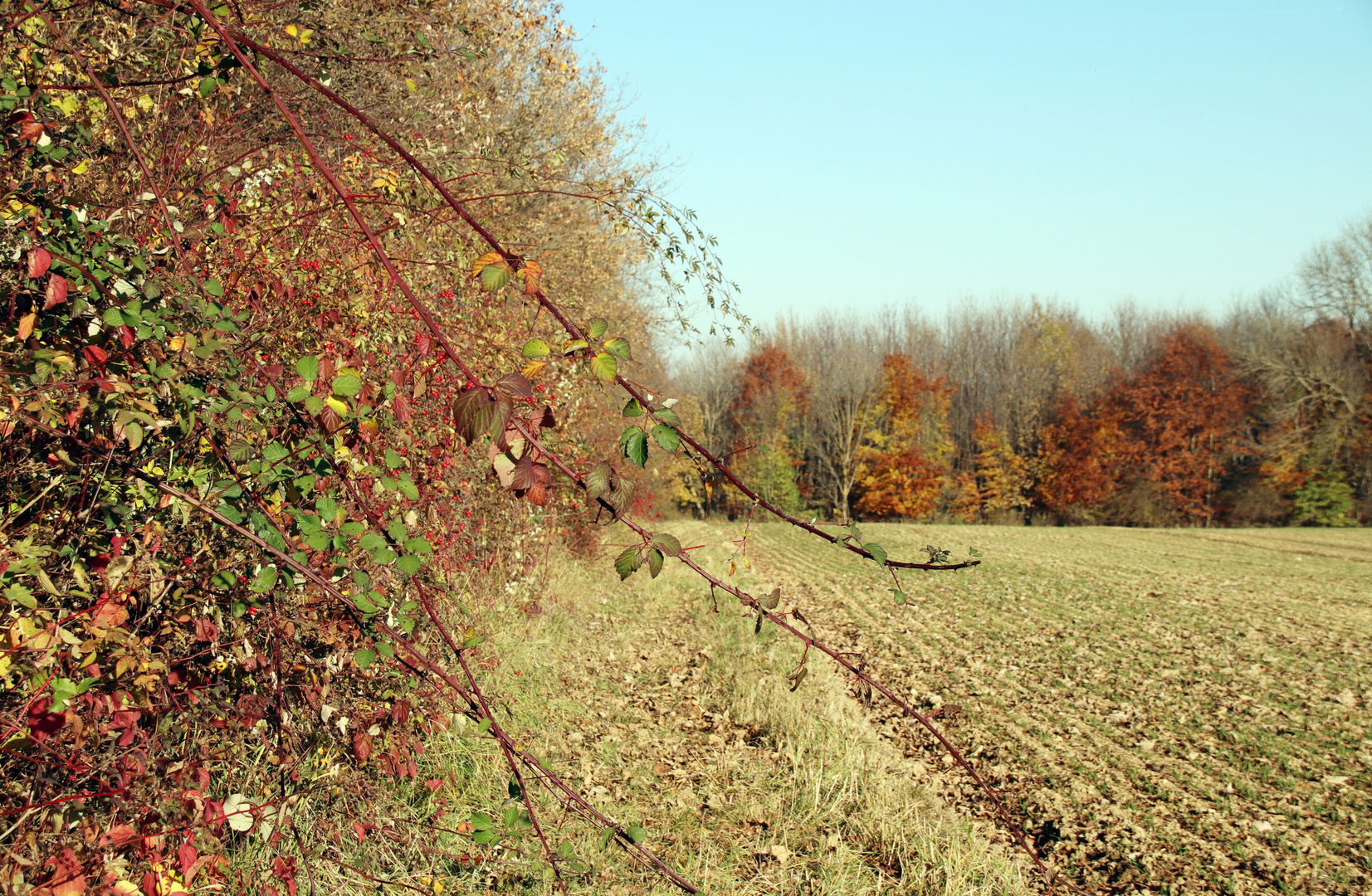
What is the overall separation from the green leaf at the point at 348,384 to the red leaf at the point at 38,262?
754mm

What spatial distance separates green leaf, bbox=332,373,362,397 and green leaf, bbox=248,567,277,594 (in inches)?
22.5

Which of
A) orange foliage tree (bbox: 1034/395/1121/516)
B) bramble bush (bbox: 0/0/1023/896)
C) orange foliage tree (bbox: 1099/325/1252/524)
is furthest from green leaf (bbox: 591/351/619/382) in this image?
orange foliage tree (bbox: 1099/325/1252/524)

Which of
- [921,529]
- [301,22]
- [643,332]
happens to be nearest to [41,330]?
[301,22]

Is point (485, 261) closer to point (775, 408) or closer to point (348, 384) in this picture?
point (348, 384)

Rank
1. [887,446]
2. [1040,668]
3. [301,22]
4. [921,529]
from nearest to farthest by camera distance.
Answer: [301,22], [1040,668], [921,529], [887,446]

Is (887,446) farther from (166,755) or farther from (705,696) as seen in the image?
(166,755)

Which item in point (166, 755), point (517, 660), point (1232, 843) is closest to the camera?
Result: point (166, 755)

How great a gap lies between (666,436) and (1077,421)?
41.2 m

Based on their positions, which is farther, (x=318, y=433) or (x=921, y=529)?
(x=921, y=529)

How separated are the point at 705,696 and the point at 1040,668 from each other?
4833mm

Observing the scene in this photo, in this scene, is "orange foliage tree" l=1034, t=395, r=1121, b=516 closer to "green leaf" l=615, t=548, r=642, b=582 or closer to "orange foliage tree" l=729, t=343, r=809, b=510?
"orange foliage tree" l=729, t=343, r=809, b=510

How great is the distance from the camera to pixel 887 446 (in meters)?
39.0

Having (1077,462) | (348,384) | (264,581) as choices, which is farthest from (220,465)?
(1077,462)

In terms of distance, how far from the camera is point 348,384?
63.1 inches
